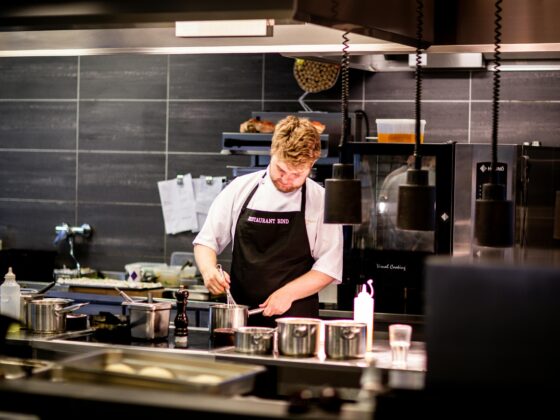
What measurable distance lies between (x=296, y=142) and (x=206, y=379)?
1.91 m

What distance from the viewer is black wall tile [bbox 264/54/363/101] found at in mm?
7141

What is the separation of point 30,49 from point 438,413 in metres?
3.09

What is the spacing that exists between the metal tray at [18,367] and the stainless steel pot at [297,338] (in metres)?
0.96

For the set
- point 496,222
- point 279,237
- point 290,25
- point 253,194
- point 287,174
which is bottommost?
point 279,237

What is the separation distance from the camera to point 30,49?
15.7 ft

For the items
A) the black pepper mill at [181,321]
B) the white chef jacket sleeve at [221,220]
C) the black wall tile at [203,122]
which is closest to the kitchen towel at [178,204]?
the black wall tile at [203,122]

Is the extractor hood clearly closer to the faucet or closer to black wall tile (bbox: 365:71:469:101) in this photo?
black wall tile (bbox: 365:71:469:101)

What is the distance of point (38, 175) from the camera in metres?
8.05

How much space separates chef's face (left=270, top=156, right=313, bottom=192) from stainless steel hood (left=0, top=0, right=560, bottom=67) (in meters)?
0.73

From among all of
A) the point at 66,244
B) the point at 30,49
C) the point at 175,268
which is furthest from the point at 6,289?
the point at 66,244

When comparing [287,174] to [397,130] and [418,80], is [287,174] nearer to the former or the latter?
[397,130]

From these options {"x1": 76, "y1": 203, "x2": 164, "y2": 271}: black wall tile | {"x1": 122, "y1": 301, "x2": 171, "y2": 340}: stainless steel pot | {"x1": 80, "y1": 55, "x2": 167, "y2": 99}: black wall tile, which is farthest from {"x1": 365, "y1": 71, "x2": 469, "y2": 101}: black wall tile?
{"x1": 122, "y1": 301, "x2": 171, "y2": 340}: stainless steel pot

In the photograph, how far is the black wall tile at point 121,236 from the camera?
7680 millimetres

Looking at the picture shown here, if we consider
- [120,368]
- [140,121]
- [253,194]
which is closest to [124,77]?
[140,121]
